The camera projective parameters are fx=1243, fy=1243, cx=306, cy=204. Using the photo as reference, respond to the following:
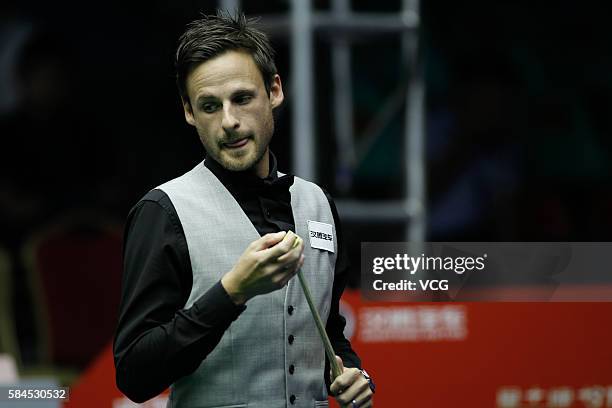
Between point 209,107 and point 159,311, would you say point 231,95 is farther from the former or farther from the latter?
point 159,311

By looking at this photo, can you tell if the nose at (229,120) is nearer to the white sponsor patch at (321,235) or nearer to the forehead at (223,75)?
the forehead at (223,75)

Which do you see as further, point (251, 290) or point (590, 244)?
point (590, 244)

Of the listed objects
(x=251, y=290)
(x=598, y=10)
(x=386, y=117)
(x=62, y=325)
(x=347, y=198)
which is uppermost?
(x=598, y=10)

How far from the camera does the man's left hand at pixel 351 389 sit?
2168 mm

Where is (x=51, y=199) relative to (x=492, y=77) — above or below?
below

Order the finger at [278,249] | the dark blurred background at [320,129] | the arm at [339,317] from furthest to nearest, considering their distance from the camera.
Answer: the dark blurred background at [320,129]
the arm at [339,317]
the finger at [278,249]

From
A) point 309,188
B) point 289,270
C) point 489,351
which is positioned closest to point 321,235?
point 309,188

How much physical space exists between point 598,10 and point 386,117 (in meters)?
0.98

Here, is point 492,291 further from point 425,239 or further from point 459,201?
point 459,201

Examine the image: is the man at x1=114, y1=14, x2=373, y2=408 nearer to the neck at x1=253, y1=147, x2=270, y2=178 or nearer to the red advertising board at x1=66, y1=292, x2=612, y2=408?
the neck at x1=253, y1=147, x2=270, y2=178

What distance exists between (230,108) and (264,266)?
1.10 ft

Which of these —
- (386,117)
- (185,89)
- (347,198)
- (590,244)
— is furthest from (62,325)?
(185,89)

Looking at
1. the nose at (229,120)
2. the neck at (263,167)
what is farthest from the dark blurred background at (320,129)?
the nose at (229,120)

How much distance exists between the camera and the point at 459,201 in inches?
170
